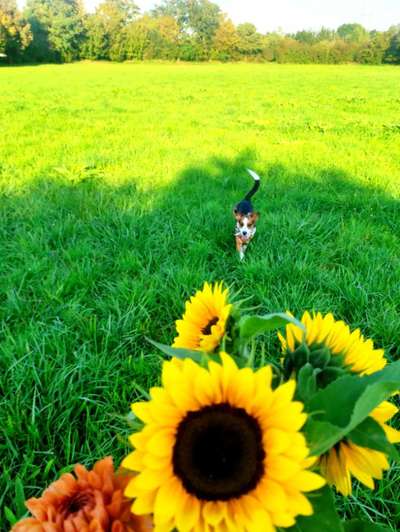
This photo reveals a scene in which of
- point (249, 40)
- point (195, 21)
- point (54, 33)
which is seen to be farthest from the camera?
point (195, 21)

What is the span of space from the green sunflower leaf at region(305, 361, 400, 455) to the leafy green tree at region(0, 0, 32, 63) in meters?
39.2

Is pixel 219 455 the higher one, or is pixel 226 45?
pixel 226 45

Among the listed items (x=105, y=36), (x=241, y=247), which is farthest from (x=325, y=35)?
(x=241, y=247)

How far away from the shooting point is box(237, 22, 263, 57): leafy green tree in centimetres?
4544

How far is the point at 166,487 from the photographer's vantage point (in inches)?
13.4

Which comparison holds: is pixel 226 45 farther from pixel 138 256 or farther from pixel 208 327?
pixel 208 327

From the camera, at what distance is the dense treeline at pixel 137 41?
36.6 metres

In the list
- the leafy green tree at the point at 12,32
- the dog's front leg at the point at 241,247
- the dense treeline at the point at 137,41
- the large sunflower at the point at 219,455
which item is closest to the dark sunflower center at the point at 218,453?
the large sunflower at the point at 219,455

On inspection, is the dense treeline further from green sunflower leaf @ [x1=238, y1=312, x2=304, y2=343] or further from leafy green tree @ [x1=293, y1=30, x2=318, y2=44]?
green sunflower leaf @ [x1=238, y1=312, x2=304, y2=343]

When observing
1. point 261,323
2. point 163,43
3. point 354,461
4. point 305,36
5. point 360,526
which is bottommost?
point 360,526

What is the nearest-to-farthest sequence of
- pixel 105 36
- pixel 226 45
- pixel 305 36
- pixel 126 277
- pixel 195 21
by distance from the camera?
pixel 126 277 → pixel 105 36 → pixel 226 45 → pixel 305 36 → pixel 195 21

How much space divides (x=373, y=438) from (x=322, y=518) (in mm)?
88

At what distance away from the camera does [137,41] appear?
4234 cm

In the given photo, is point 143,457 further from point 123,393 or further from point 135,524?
point 123,393
